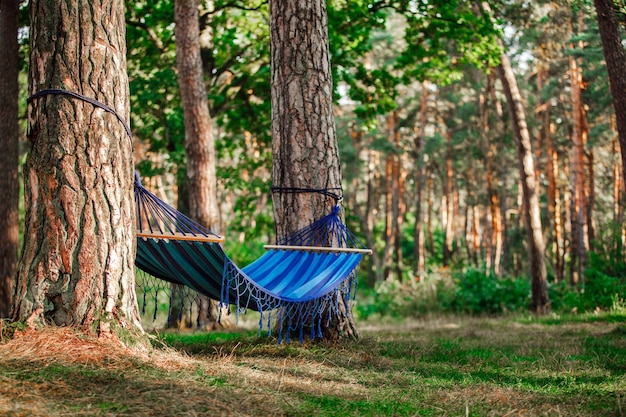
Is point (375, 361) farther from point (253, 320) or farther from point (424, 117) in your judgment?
point (424, 117)

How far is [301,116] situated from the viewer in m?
4.23

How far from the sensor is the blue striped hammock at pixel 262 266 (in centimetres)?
334

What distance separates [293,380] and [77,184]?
1.31 meters

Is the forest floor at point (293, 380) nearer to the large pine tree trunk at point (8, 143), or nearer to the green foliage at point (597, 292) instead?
the large pine tree trunk at point (8, 143)

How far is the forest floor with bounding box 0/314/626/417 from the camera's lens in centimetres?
221

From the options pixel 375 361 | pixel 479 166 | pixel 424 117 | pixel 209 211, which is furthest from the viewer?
pixel 479 166

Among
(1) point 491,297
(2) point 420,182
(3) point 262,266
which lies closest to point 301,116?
(3) point 262,266

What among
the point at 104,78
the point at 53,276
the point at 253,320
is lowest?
the point at 253,320

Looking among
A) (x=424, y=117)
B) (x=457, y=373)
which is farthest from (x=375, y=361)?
(x=424, y=117)

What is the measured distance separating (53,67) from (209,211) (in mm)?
3944

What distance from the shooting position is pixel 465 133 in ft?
61.4

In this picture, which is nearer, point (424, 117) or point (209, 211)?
point (209, 211)

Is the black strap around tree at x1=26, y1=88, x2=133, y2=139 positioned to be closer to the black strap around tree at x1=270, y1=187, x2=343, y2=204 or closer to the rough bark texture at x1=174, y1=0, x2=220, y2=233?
the black strap around tree at x1=270, y1=187, x2=343, y2=204

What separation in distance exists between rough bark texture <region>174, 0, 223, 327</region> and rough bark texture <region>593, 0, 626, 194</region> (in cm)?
390
